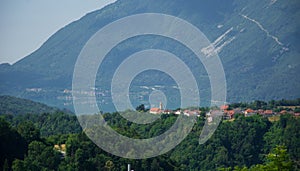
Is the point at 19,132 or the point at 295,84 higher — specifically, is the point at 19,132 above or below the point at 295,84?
below

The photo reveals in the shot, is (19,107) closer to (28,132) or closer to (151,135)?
(151,135)

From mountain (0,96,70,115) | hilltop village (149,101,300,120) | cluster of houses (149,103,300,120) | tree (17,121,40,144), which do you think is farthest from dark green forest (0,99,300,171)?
mountain (0,96,70,115)

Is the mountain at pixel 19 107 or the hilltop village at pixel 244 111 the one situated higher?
the mountain at pixel 19 107

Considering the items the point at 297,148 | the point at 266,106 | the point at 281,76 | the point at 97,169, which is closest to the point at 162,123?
the point at 297,148

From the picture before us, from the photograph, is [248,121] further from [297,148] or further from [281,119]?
[297,148]

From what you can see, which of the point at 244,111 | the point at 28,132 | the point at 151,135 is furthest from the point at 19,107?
the point at 28,132

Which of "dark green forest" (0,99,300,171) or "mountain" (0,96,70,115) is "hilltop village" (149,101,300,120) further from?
"mountain" (0,96,70,115)

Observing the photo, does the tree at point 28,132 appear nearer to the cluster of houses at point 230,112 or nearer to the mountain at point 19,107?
the cluster of houses at point 230,112

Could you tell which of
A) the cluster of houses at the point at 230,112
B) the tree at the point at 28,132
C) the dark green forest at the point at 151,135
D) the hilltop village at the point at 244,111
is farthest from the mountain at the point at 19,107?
the tree at the point at 28,132

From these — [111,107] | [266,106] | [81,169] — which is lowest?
[81,169]
